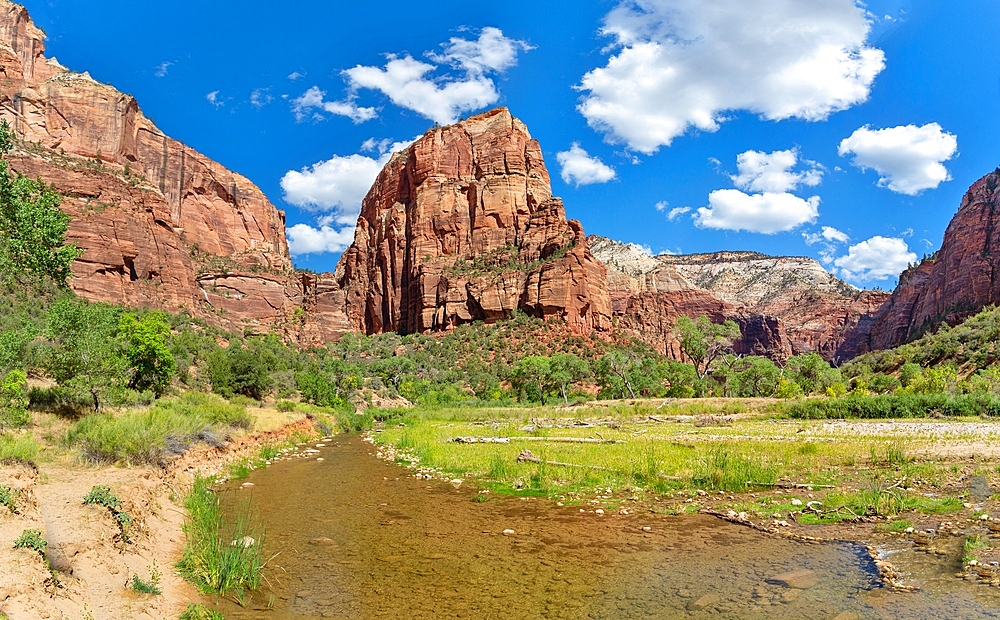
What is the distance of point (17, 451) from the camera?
440 inches

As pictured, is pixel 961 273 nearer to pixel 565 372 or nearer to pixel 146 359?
pixel 565 372

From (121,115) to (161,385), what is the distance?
81.0 m

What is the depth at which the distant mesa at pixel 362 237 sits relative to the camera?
7469 cm

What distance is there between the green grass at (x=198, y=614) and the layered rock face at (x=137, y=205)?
55011 mm

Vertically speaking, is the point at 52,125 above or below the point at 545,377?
above

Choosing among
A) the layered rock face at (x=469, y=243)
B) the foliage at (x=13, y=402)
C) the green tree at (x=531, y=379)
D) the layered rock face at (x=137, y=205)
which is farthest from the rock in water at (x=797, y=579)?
the layered rock face at (x=469, y=243)

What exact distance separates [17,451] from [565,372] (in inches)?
2232

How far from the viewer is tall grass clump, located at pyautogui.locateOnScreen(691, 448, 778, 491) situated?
13461 millimetres

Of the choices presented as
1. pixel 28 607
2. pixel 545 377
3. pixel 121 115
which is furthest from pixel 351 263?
pixel 28 607

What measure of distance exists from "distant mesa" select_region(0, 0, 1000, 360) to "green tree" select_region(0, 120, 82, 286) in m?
60.7

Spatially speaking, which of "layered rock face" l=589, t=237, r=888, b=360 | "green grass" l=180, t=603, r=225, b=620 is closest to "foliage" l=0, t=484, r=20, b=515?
"green grass" l=180, t=603, r=225, b=620

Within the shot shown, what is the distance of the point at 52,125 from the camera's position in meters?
83.8

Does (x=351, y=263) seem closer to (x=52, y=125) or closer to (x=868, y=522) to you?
(x=52, y=125)

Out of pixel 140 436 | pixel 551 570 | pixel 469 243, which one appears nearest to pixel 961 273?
pixel 469 243
